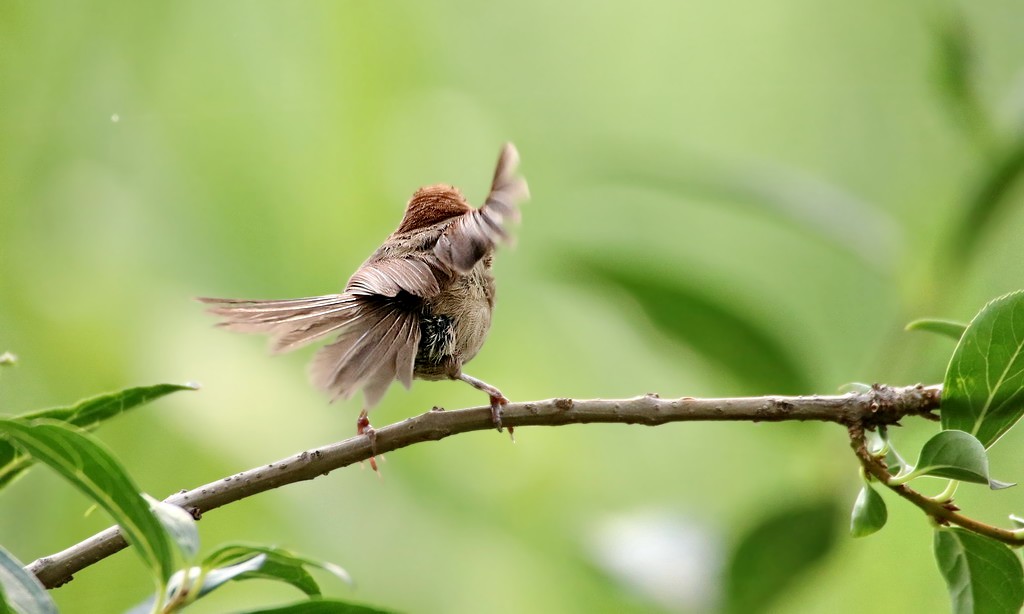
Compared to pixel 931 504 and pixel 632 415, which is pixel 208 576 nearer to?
pixel 632 415

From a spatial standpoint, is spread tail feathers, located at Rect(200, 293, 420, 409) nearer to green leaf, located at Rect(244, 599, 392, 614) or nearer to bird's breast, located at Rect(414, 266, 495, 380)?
bird's breast, located at Rect(414, 266, 495, 380)

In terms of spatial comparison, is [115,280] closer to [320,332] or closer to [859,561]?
[320,332]

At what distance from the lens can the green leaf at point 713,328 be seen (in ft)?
6.28

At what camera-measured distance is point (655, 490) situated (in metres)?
3.61

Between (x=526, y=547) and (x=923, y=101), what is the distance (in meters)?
2.47

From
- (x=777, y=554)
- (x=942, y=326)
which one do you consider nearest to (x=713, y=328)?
(x=777, y=554)

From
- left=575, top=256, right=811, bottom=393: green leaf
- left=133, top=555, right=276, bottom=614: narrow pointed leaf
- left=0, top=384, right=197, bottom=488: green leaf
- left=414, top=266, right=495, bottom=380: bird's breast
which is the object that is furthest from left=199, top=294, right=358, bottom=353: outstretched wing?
left=575, top=256, right=811, bottom=393: green leaf

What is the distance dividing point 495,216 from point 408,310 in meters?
0.40

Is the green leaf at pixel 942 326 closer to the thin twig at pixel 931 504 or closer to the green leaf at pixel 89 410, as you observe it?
the thin twig at pixel 931 504

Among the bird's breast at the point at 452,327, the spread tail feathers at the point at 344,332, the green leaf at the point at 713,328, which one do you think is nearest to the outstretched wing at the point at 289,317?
the spread tail feathers at the point at 344,332

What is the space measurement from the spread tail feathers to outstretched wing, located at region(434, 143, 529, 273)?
0.62ft

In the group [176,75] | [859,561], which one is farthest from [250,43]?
[859,561]

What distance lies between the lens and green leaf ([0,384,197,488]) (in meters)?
0.84

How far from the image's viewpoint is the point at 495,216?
3.68 ft
